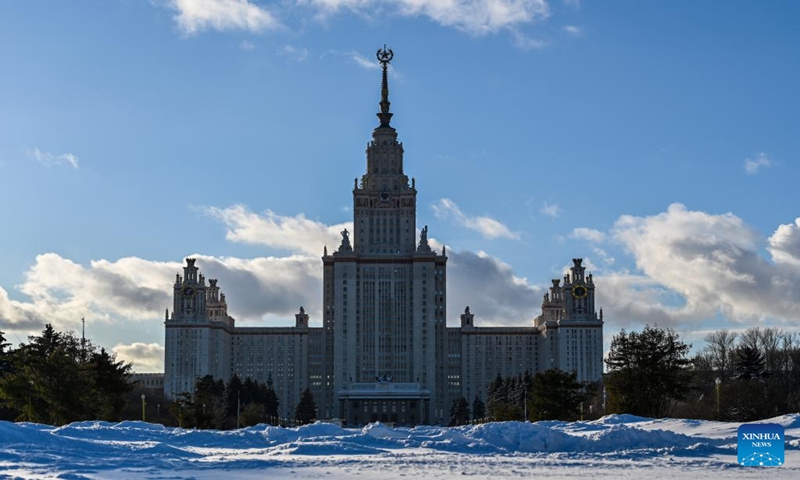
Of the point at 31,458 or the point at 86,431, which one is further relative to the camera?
the point at 86,431

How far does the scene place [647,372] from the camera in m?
92.7

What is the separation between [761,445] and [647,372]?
40073 mm

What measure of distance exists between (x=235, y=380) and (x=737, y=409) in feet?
372

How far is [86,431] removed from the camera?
6856 cm

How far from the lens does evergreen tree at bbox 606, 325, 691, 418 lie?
92.1 m

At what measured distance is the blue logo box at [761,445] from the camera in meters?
50.0

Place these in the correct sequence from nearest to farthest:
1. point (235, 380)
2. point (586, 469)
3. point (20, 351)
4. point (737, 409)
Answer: point (586, 469) → point (737, 409) → point (20, 351) → point (235, 380)

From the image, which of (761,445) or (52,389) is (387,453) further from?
(52,389)

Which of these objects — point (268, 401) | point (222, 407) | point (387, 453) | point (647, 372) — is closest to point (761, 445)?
point (387, 453)

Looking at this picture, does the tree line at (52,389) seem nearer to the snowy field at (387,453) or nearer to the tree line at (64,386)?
the tree line at (64,386)

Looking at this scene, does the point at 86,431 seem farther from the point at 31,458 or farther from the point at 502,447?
the point at 502,447

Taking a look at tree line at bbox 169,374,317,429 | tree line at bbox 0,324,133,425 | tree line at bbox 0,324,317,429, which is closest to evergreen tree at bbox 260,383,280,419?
tree line at bbox 169,374,317,429

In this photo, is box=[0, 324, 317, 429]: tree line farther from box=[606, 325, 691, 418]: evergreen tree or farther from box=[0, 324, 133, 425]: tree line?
box=[606, 325, 691, 418]: evergreen tree

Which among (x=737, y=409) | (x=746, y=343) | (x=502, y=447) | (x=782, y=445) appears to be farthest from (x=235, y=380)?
(x=782, y=445)
